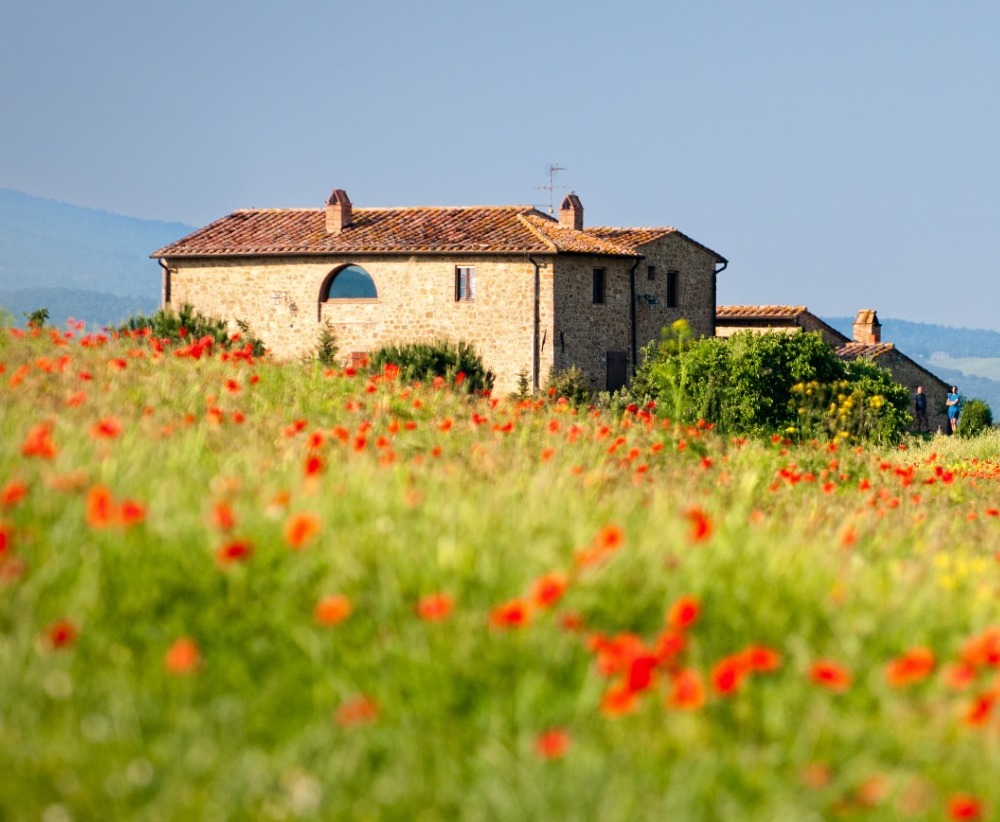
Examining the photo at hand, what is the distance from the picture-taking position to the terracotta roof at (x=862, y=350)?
52250 millimetres

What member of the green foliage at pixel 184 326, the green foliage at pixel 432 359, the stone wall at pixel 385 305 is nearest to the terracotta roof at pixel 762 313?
the stone wall at pixel 385 305

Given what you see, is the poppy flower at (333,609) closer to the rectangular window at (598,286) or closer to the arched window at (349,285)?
the arched window at (349,285)

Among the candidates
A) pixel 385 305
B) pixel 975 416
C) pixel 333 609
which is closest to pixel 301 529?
pixel 333 609

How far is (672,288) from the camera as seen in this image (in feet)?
158

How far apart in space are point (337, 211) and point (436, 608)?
42.1 metres

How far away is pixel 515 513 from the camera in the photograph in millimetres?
6617

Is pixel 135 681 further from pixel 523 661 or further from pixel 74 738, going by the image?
pixel 523 661

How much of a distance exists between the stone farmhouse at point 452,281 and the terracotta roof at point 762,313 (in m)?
6.66

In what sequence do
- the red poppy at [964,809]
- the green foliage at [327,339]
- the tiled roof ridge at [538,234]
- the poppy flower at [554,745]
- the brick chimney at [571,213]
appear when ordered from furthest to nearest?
the brick chimney at [571,213] → the green foliage at [327,339] → the tiled roof ridge at [538,234] → the poppy flower at [554,745] → the red poppy at [964,809]

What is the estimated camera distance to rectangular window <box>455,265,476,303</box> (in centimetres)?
4384

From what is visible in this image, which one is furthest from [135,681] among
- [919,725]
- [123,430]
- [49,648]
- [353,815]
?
[123,430]

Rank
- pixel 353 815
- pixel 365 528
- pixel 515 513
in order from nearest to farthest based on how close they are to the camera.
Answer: pixel 353 815 < pixel 365 528 < pixel 515 513

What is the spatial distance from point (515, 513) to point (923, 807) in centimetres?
262

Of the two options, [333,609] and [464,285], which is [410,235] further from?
[333,609]
